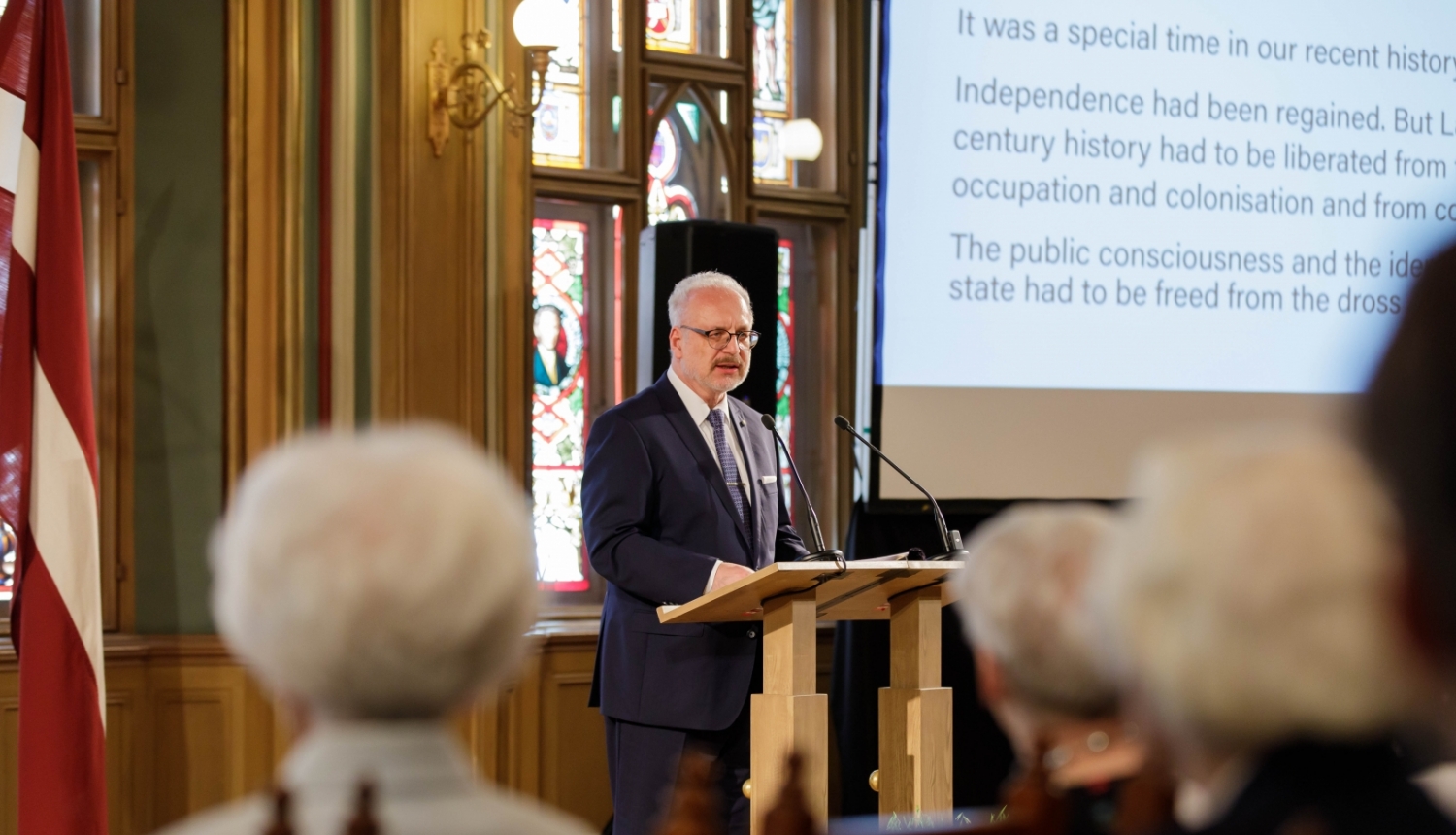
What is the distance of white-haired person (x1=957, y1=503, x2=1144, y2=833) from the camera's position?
1.40 m

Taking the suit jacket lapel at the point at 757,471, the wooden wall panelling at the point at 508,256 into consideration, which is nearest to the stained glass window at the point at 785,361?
the wooden wall panelling at the point at 508,256

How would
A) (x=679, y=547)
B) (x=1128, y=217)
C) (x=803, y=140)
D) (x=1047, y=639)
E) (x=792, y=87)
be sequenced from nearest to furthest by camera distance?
(x=1047, y=639)
(x=679, y=547)
(x=1128, y=217)
(x=803, y=140)
(x=792, y=87)

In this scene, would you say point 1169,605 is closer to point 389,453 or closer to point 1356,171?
point 389,453

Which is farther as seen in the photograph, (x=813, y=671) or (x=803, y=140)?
(x=803, y=140)

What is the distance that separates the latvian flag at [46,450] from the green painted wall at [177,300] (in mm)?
806

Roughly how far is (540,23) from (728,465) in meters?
1.65

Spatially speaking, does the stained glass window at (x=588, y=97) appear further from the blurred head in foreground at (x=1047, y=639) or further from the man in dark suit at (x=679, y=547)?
the blurred head in foreground at (x=1047, y=639)

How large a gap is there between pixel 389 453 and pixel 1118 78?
15.3 feet

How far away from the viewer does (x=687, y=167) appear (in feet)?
19.9

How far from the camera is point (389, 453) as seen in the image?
1.28m

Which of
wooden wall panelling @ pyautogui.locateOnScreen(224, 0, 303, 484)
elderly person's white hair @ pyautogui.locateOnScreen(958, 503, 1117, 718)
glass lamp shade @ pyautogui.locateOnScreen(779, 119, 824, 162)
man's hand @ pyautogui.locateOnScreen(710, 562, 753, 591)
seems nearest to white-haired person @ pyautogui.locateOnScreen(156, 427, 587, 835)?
elderly person's white hair @ pyautogui.locateOnScreen(958, 503, 1117, 718)

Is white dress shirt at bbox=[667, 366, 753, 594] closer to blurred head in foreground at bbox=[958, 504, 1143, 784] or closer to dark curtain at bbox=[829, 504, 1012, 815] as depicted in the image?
dark curtain at bbox=[829, 504, 1012, 815]

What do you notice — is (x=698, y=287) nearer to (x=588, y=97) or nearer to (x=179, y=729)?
(x=588, y=97)

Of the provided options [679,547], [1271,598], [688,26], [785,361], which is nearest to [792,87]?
[688,26]
